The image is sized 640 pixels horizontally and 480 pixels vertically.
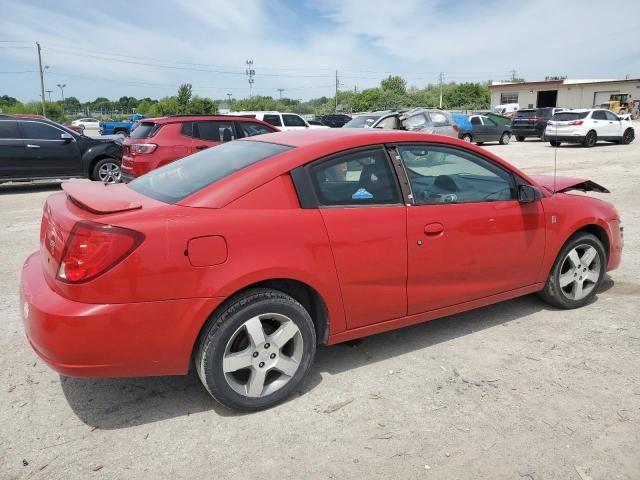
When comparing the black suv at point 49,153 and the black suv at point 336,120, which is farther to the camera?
the black suv at point 336,120

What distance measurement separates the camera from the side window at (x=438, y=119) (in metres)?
18.2

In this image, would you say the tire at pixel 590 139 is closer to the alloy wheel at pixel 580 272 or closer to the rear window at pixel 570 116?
the rear window at pixel 570 116

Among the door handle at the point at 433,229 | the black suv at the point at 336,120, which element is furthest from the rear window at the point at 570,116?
the door handle at the point at 433,229

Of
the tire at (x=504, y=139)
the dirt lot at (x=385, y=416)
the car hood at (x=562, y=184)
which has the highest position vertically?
the car hood at (x=562, y=184)

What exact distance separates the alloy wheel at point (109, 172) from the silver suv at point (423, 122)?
889cm

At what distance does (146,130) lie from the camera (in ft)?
33.9

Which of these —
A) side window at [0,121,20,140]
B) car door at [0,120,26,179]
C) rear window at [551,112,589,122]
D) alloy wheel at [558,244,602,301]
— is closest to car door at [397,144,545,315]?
alloy wheel at [558,244,602,301]

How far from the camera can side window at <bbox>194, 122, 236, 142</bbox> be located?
33.8 feet

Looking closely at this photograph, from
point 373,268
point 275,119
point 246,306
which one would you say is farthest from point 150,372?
point 275,119

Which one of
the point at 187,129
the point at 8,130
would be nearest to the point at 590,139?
the point at 187,129

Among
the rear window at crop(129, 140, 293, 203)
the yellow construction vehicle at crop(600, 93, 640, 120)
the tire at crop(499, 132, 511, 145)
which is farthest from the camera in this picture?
the yellow construction vehicle at crop(600, 93, 640, 120)

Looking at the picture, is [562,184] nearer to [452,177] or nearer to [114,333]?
[452,177]

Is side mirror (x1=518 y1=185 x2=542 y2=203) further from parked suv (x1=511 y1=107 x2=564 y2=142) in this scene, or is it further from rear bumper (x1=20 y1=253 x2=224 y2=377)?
parked suv (x1=511 y1=107 x2=564 y2=142)

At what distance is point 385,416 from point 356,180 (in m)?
1.41
